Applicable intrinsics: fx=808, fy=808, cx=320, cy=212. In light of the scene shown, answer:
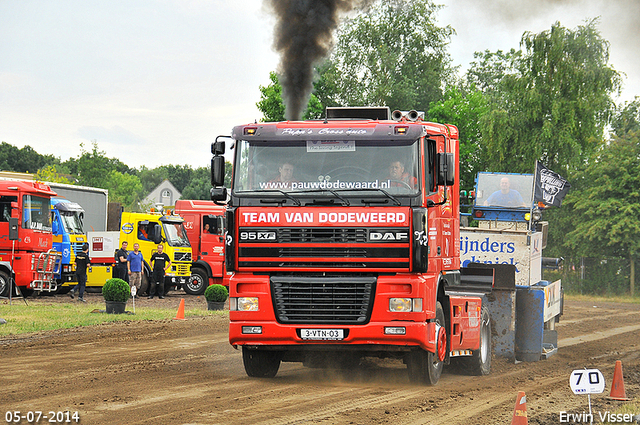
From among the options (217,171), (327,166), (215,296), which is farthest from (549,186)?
(215,296)

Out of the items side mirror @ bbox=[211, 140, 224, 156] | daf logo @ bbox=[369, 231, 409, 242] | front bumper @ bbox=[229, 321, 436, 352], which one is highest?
side mirror @ bbox=[211, 140, 224, 156]

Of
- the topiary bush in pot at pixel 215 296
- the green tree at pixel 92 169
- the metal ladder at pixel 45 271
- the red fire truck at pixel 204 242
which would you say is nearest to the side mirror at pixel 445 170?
the topiary bush in pot at pixel 215 296

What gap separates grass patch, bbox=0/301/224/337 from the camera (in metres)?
17.5

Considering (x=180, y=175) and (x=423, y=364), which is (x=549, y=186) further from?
(x=180, y=175)

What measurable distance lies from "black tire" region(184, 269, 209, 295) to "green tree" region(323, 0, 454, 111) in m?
20.2

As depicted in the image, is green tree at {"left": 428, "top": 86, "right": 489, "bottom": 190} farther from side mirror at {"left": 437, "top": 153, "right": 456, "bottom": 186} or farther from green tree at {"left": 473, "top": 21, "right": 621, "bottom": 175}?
side mirror at {"left": 437, "top": 153, "right": 456, "bottom": 186}

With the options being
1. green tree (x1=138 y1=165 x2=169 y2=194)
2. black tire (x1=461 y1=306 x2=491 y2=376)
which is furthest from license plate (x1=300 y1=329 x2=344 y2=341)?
green tree (x1=138 y1=165 x2=169 y2=194)

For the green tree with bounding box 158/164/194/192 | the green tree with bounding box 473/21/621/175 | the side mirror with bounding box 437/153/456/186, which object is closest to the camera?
the side mirror with bounding box 437/153/456/186

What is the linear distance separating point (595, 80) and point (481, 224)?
2396cm

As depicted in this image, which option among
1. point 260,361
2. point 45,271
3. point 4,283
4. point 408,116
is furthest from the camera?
point 45,271

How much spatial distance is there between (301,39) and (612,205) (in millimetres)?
25327

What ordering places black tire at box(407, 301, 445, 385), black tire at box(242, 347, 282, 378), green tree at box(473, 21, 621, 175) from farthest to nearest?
green tree at box(473, 21, 621, 175) < black tire at box(242, 347, 282, 378) < black tire at box(407, 301, 445, 385)

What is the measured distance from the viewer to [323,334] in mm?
9773

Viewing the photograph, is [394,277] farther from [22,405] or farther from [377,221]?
[22,405]
